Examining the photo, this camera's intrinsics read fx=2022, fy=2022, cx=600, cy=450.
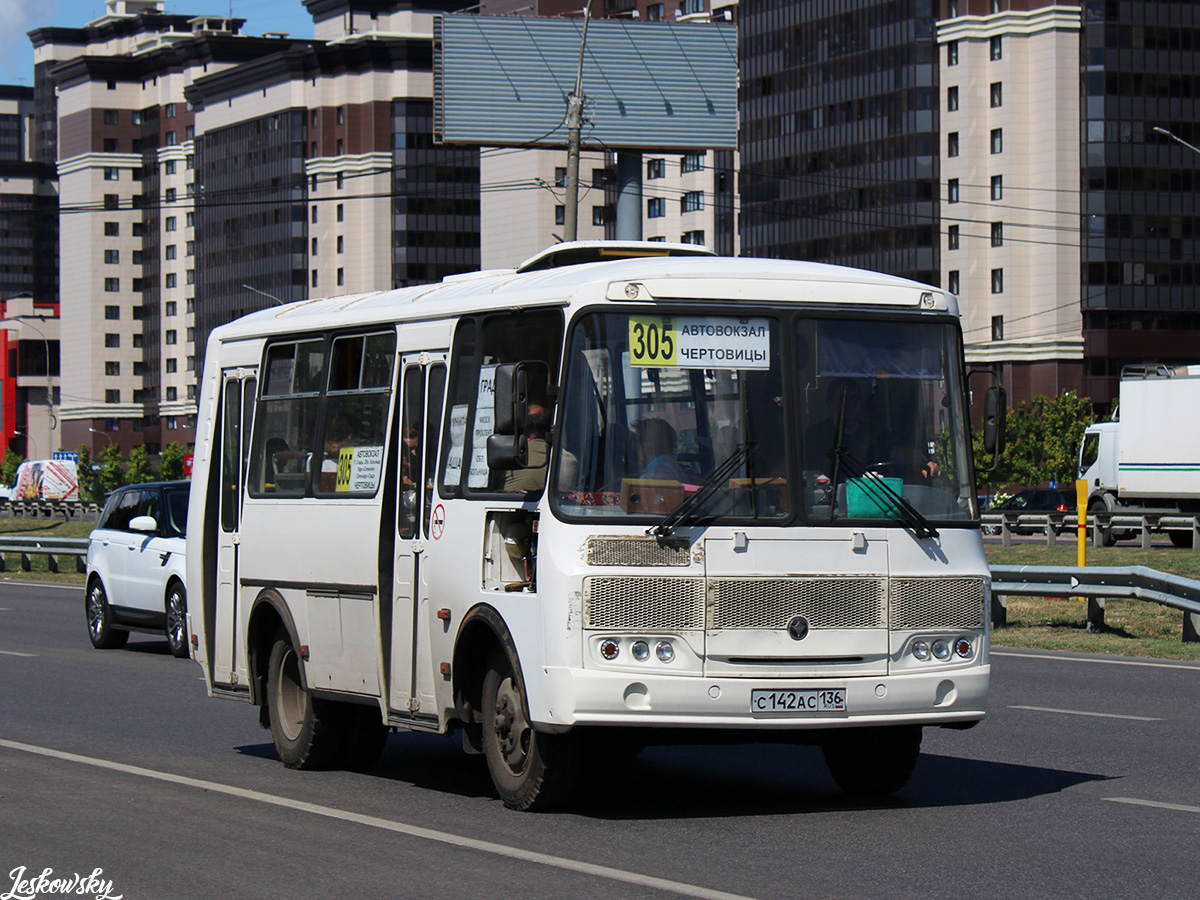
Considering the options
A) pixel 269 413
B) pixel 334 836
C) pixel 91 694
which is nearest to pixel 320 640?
pixel 269 413

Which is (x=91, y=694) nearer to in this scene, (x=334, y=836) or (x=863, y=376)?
(x=334, y=836)

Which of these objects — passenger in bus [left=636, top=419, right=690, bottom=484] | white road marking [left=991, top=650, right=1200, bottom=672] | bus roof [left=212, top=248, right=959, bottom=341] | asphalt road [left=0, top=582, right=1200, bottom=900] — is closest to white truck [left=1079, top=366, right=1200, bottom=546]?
white road marking [left=991, top=650, right=1200, bottom=672]

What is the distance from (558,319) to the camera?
956cm

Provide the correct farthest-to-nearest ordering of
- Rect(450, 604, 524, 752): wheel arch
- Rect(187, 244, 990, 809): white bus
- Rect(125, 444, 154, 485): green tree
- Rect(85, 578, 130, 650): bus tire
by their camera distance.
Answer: Rect(125, 444, 154, 485): green tree < Rect(85, 578, 130, 650): bus tire < Rect(450, 604, 524, 752): wheel arch < Rect(187, 244, 990, 809): white bus

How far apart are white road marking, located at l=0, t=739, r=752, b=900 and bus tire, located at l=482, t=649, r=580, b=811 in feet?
1.85

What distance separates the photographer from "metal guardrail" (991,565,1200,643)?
20.1 meters

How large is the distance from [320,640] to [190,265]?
491ft

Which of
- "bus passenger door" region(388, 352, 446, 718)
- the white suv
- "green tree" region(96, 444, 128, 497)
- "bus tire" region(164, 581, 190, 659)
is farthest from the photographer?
"green tree" region(96, 444, 128, 497)

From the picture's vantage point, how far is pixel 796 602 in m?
9.33

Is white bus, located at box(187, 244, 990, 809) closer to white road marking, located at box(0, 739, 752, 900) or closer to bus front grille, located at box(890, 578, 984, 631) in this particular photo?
bus front grille, located at box(890, 578, 984, 631)

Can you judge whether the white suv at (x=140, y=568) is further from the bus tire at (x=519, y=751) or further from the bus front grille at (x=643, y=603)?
the bus front grille at (x=643, y=603)

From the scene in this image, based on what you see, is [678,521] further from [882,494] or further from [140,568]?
[140,568]

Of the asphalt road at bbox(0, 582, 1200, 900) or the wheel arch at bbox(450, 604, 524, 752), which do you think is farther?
the wheel arch at bbox(450, 604, 524, 752)

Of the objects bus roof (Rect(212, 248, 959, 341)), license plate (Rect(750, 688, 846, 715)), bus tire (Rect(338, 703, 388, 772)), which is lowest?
bus tire (Rect(338, 703, 388, 772))
